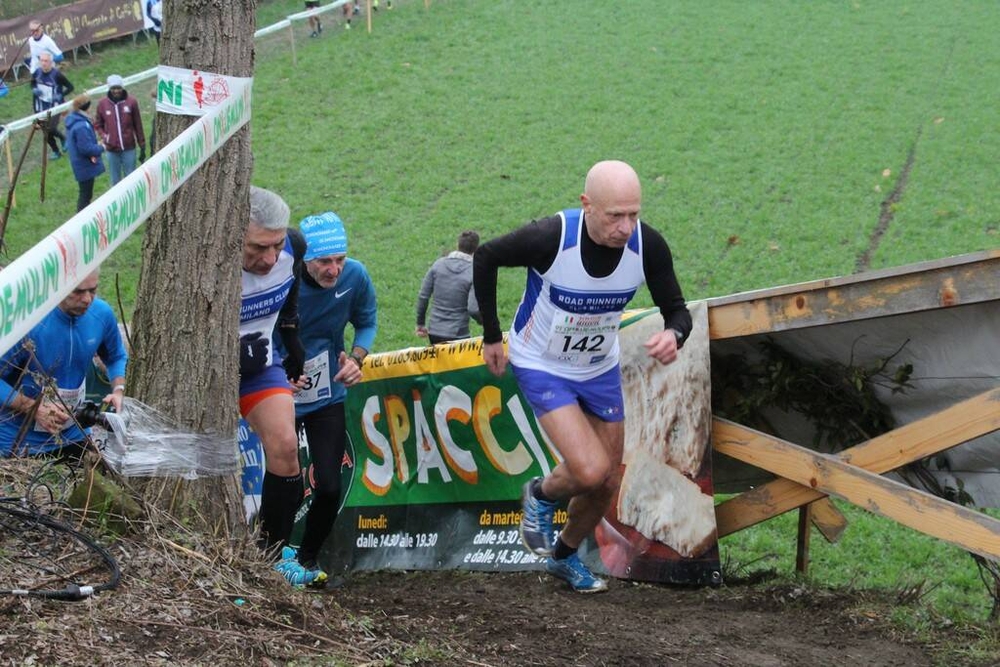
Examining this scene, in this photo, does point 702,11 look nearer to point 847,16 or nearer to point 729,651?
point 847,16

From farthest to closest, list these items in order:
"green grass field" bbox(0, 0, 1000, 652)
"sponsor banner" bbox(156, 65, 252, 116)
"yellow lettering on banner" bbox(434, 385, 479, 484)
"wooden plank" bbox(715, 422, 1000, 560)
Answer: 1. "green grass field" bbox(0, 0, 1000, 652)
2. "yellow lettering on banner" bbox(434, 385, 479, 484)
3. "wooden plank" bbox(715, 422, 1000, 560)
4. "sponsor banner" bbox(156, 65, 252, 116)

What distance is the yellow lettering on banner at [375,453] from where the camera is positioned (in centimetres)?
816

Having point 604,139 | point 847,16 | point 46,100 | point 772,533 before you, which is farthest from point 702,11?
point 772,533

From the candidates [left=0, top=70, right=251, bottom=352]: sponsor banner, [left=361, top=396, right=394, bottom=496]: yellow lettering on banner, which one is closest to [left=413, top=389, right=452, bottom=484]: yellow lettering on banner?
[left=361, top=396, right=394, bottom=496]: yellow lettering on banner

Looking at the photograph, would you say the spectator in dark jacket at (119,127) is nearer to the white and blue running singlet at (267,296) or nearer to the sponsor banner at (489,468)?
the sponsor banner at (489,468)

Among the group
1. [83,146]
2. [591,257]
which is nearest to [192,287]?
[591,257]

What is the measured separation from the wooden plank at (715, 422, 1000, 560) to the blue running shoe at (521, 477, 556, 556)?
1000 millimetres

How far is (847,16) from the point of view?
30.7 metres

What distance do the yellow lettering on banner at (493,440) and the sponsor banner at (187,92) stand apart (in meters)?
2.92

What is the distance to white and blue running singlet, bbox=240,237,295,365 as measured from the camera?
19.5 ft

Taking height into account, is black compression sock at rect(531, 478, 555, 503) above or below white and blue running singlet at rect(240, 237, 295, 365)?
below

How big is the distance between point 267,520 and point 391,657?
204 cm

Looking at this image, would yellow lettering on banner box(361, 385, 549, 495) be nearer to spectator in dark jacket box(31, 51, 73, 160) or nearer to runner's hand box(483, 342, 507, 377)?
runner's hand box(483, 342, 507, 377)

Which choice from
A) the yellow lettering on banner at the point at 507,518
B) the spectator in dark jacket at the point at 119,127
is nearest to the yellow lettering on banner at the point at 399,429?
the yellow lettering on banner at the point at 507,518
